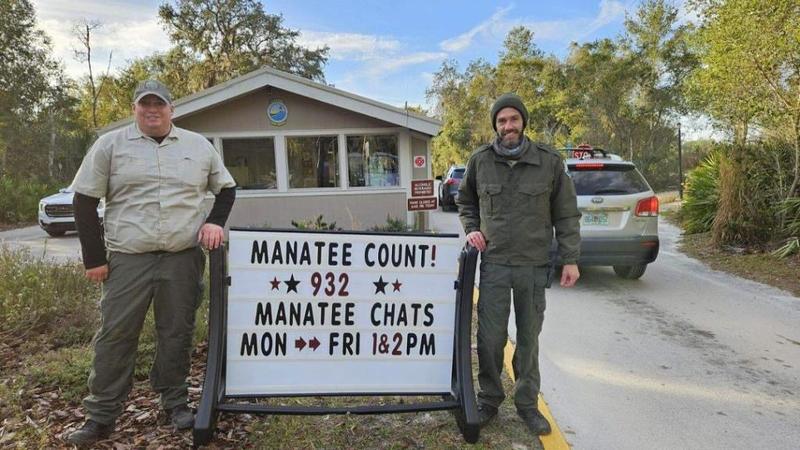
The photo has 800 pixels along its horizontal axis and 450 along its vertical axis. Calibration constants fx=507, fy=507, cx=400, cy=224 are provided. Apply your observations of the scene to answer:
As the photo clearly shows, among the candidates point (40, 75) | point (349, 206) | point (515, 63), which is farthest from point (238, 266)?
point (515, 63)

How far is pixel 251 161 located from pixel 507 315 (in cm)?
1020

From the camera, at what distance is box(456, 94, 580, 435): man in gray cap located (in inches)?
113

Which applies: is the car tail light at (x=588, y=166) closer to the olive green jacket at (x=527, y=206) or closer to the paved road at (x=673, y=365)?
the paved road at (x=673, y=365)

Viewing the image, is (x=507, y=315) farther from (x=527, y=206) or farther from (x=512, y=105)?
(x=512, y=105)

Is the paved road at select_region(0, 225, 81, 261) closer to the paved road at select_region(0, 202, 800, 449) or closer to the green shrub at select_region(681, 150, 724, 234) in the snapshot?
the paved road at select_region(0, 202, 800, 449)

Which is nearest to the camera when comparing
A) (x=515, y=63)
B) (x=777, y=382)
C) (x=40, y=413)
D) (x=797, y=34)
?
(x=40, y=413)

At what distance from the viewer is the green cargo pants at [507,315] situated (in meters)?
2.92

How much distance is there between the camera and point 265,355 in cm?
275

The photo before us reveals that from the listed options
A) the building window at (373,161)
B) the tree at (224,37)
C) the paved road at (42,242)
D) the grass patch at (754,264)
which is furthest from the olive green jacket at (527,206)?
the tree at (224,37)

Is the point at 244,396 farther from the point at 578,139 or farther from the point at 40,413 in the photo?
the point at 578,139

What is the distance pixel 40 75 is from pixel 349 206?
62.2 feet

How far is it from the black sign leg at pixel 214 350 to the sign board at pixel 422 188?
6576 mm

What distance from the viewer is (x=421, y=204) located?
358 inches

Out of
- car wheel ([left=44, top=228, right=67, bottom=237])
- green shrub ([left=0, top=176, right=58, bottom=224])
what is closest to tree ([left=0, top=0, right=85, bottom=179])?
green shrub ([left=0, top=176, right=58, bottom=224])
